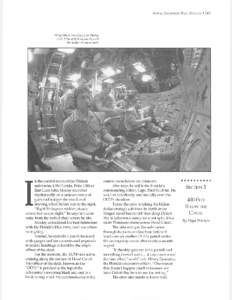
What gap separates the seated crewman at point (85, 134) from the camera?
2418 mm

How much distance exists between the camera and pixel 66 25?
8.08 feet

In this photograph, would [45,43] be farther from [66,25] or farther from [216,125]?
[216,125]

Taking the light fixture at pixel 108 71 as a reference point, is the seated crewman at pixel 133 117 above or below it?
below

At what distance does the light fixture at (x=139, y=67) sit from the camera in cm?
241

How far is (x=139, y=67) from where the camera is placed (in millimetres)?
2416

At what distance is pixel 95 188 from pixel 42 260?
2.03 ft

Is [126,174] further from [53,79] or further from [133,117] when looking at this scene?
[53,79]

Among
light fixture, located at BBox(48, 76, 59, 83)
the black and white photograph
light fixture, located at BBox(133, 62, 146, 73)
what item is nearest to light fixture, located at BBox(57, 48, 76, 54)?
the black and white photograph

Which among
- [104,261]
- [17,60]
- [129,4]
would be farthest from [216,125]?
[17,60]

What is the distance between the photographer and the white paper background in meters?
2.41

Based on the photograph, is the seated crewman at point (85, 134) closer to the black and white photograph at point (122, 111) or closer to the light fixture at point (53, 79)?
the black and white photograph at point (122, 111)

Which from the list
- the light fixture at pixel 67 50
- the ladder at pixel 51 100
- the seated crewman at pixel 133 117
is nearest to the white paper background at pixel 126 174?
the light fixture at pixel 67 50

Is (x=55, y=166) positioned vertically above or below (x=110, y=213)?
above

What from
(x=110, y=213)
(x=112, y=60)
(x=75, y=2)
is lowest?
(x=110, y=213)
